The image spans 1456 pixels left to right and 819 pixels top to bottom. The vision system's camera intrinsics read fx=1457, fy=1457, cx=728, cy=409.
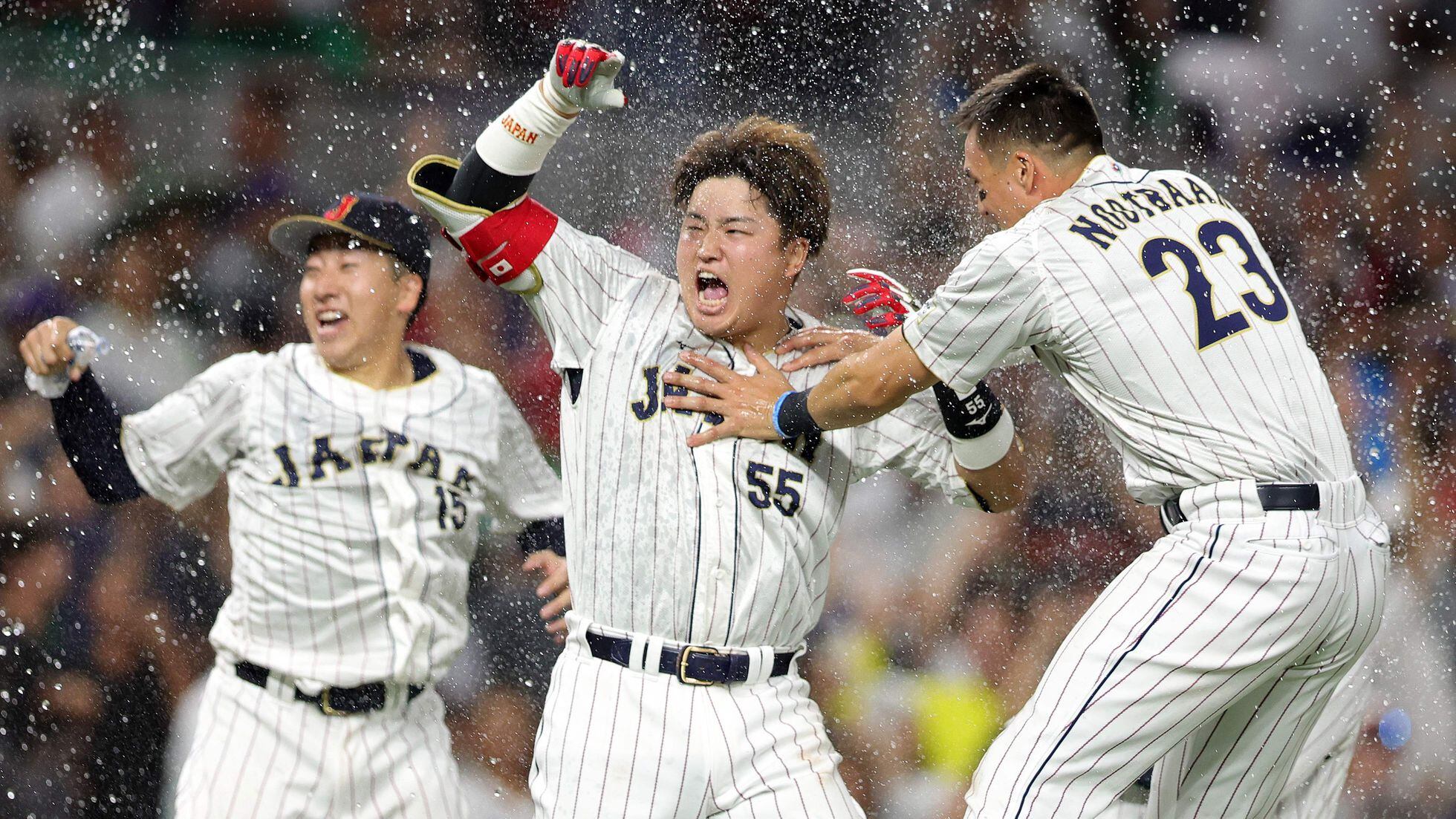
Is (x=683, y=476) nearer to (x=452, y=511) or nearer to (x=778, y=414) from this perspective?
(x=778, y=414)

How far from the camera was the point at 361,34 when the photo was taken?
20.7 ft

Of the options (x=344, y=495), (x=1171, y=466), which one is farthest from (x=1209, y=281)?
(x=344, y=495)

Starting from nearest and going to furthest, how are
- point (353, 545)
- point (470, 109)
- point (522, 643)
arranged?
1. point (353, 545)
2. point (522, 643)
3. point (470, 109)

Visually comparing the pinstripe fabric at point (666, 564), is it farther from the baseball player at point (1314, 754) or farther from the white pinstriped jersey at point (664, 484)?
the baseball player at point (1314, 754)

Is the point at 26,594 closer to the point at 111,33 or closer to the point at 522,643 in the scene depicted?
the point at 522,643

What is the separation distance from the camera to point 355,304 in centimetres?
417

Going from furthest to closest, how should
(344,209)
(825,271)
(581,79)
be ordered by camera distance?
(825,271) < (344,209) < (581,79)

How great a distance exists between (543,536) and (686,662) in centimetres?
119

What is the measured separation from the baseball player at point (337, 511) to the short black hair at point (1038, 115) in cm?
159

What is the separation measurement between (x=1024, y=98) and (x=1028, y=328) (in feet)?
1.88

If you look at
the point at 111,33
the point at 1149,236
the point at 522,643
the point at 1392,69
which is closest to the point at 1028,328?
the point at 1149,236

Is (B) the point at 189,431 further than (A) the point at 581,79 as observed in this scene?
Yes

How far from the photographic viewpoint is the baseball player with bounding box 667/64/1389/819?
104 inches

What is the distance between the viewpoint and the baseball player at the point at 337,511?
373 cm
